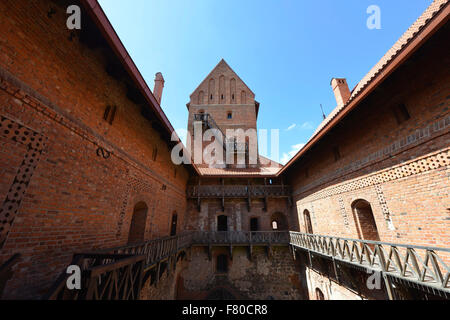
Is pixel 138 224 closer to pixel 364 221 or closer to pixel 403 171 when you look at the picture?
pixel 364 221

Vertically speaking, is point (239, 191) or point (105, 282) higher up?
point (239, 191)

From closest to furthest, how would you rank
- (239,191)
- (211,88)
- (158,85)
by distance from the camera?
(158,85)
(239,191)
(211,88)

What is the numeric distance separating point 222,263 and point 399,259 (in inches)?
378

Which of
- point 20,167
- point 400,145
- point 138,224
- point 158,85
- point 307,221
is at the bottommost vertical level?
point 138,224

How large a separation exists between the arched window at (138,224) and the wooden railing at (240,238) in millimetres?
5001

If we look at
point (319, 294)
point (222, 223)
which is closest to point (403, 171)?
point (319, 294)

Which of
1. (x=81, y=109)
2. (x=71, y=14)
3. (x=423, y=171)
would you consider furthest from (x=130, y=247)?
(x=423, y=171)

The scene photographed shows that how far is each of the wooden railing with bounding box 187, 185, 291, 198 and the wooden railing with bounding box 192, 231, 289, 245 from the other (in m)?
2.38

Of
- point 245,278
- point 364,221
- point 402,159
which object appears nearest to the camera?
point 402,159

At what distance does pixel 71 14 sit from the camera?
349 centimetres

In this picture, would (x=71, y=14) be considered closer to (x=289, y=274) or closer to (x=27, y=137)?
(x=27, y=137)

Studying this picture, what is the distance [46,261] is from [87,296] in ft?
6.53

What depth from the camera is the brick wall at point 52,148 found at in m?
2.70

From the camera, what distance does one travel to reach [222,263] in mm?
11594
